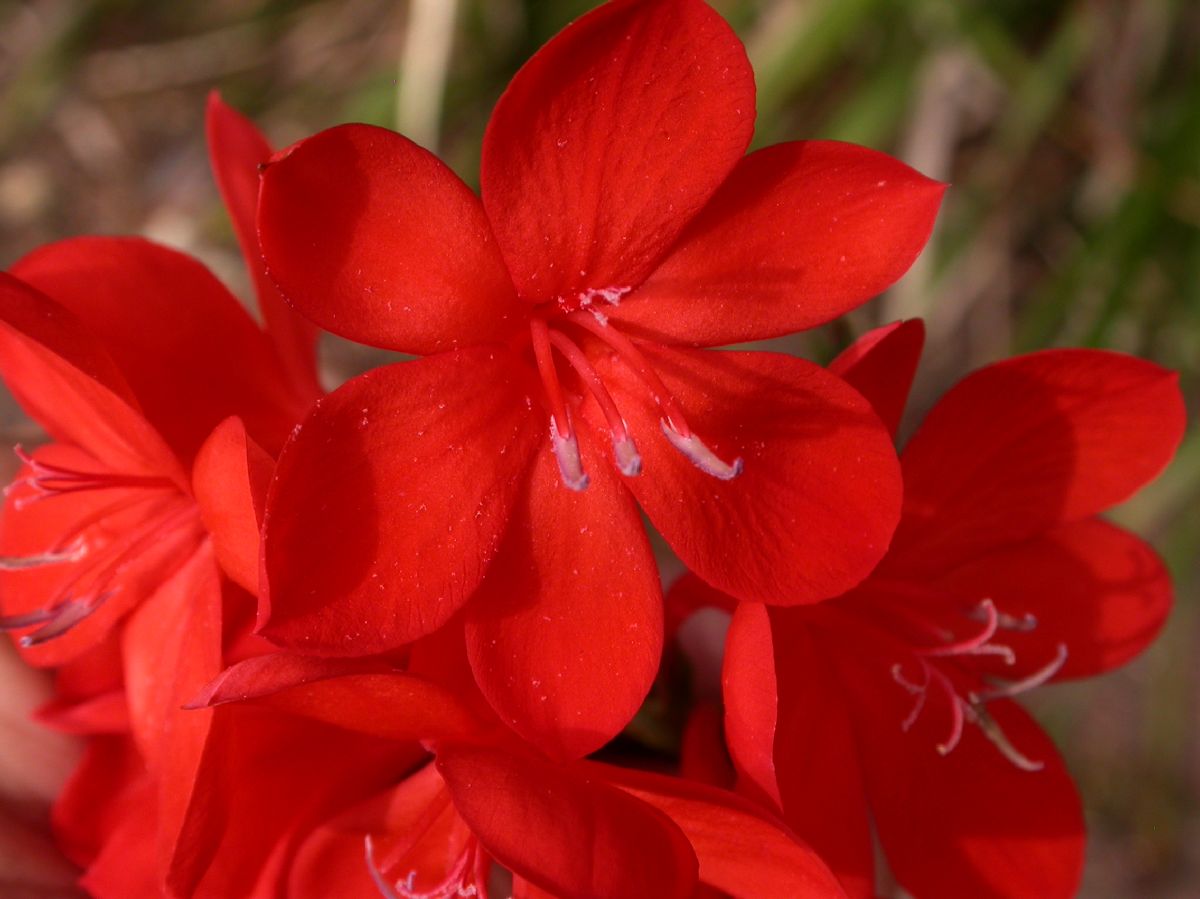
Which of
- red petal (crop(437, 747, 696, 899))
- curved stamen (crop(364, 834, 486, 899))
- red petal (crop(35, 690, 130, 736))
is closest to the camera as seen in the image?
red petal (crop(437, 747, 696, 899))

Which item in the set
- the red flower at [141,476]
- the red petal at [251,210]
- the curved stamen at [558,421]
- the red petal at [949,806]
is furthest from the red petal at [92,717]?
the red petal at [949,806]

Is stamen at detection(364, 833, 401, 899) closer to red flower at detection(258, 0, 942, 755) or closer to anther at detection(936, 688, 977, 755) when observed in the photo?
red flower at detection(258, 0, 942, 755)

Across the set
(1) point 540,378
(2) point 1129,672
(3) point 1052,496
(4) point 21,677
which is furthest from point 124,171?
(2) point 1129,672

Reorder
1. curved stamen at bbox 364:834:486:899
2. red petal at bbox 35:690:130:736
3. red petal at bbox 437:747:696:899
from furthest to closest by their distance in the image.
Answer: red petal at bbox 35:690:130:736
curved stamen at bbox 364:834:486:899
red petal at bbox 437:747:696:899

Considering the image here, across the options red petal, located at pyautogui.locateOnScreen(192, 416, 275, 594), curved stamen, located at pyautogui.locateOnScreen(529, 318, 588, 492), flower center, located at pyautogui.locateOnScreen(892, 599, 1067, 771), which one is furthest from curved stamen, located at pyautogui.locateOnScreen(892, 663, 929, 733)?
red petal, located at pyautogui.locateOnScreen(192, 416, 275, 594)

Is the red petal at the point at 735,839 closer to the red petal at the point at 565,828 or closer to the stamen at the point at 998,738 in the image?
the red petal at the point at 565,828

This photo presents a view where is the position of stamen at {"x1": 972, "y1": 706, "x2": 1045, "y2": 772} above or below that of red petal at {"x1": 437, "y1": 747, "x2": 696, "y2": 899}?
below

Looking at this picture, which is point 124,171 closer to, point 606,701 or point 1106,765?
point 606,701
